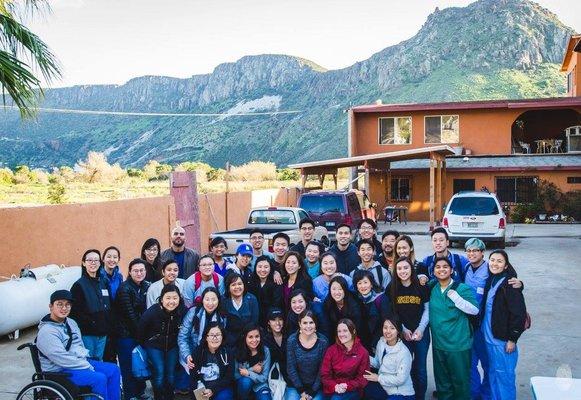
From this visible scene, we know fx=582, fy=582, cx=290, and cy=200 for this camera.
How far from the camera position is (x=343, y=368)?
5309 millimetres

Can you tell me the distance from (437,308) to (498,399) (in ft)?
3.26

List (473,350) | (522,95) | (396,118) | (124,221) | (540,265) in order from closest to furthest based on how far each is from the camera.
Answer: (473,350)
(124,221)
(540,265)
(396,118)
(522,95)

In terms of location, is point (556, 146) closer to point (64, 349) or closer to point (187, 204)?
point (187, 204)

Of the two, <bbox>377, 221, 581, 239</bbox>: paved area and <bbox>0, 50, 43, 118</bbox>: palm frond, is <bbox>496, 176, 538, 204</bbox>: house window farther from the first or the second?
<bbox>0, 50, 43, 118</bbox>: palm frond

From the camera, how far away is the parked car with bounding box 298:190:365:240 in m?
15.0

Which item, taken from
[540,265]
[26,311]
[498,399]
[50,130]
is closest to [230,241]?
[26,311]

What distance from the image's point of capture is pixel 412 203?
27250 millimetres

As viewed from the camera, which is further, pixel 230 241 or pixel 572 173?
pixel 572 173

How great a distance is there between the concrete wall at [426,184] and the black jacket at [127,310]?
21787 millimetres

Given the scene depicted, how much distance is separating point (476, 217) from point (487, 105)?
1250cm

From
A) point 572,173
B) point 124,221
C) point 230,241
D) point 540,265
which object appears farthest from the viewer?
point 572,173

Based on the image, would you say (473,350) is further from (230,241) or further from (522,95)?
(522,95)

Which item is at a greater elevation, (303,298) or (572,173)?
(572,173)

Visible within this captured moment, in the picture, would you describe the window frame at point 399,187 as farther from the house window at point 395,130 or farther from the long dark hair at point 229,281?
the long dark hair at point 229,281
